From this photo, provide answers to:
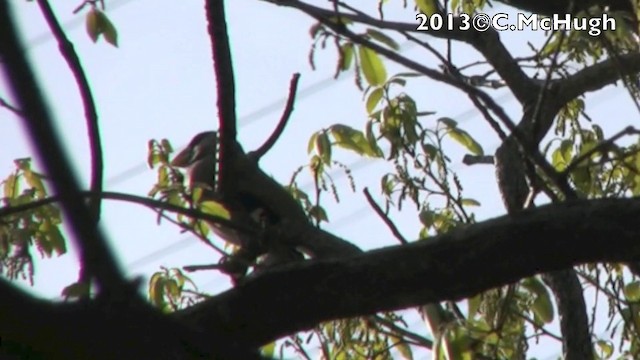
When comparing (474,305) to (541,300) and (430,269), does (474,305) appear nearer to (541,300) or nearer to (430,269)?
(541,300)

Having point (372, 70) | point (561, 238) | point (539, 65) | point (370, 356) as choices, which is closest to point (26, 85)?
point (561, 238)

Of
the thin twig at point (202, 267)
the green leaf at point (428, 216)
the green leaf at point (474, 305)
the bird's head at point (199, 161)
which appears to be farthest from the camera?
the bird's head at point (199, 161)

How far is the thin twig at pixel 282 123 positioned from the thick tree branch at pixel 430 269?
2.00 ft

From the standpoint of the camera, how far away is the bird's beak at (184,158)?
3.88m

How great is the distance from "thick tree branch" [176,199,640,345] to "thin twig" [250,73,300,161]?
2.00 feet

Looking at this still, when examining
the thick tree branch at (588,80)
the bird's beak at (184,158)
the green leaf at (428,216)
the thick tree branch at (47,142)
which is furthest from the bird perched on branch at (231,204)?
the thick tree branch at (47,142)

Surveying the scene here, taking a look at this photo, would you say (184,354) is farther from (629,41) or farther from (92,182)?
(629,41)

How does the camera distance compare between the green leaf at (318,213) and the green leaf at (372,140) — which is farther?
the green leaf at (372,140)

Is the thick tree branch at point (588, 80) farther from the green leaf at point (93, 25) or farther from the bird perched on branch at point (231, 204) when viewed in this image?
the green leaf at point (93, 25)

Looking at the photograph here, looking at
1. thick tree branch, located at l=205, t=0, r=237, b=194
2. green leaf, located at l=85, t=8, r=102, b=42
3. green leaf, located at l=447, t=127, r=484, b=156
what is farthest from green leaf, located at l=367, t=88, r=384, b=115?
thick tree branch, located at l=205, t=0, r=237, b=194

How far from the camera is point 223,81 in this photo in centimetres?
209

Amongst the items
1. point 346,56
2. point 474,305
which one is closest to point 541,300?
point 474,305

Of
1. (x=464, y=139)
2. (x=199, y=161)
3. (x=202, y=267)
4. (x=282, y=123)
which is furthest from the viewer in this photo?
(x=199, y=161)

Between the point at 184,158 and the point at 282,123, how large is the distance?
6.32 feet
